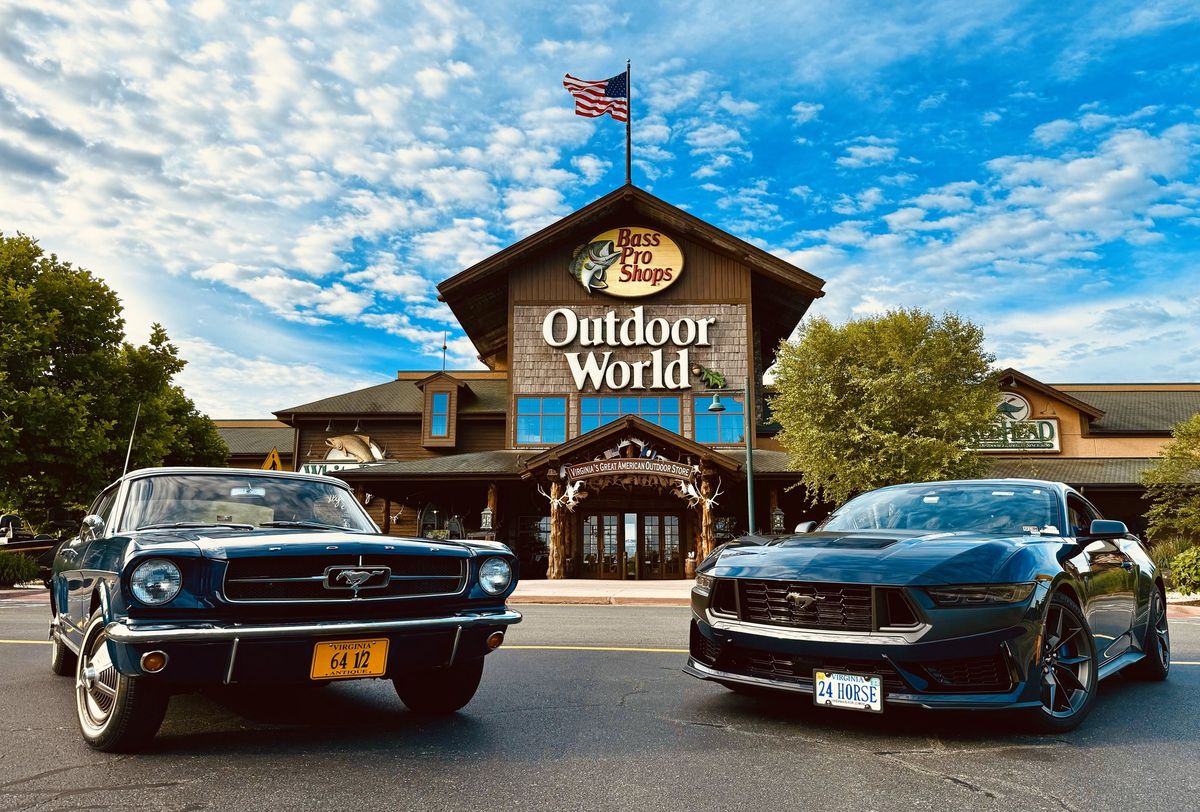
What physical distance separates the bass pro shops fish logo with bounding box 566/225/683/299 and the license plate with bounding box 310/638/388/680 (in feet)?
76.3

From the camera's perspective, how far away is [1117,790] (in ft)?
11.6

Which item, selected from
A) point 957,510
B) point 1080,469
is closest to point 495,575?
point 957,510

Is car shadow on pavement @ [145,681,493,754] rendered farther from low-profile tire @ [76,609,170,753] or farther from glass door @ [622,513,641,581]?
glass door @ [622,513,641,581]

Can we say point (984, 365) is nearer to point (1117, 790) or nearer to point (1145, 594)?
point (1145, 594)

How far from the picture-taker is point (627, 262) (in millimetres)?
27250

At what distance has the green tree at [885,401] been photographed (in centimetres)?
2114

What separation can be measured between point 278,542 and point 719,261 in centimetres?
2445

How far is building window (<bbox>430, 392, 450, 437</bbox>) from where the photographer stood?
94.1ft

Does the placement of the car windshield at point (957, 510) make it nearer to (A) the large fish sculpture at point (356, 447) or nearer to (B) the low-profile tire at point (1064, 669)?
(B) the low-profile tire at point (1064, 669)

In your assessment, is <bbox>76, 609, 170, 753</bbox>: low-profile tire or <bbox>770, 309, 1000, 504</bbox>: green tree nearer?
<bbox>76, 609, 170, 753</bbox>: low-profile tire

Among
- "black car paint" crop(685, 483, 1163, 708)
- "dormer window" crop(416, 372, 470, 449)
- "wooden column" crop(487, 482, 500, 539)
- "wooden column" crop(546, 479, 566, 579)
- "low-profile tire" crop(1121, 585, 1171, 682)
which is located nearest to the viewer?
"black car paint" crop(685, 483, 1163, 708)

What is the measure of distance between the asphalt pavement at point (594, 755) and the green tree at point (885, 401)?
15.5m

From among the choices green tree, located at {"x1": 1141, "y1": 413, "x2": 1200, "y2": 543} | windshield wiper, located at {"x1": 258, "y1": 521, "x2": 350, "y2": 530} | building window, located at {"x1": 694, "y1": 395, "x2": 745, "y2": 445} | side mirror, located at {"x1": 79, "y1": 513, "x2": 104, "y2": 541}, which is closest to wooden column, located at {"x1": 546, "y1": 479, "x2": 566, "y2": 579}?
building window, located at {"x1": 694, "y1": 395, "x2": 745, "y2": 445}

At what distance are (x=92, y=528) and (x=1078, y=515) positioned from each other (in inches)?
267
